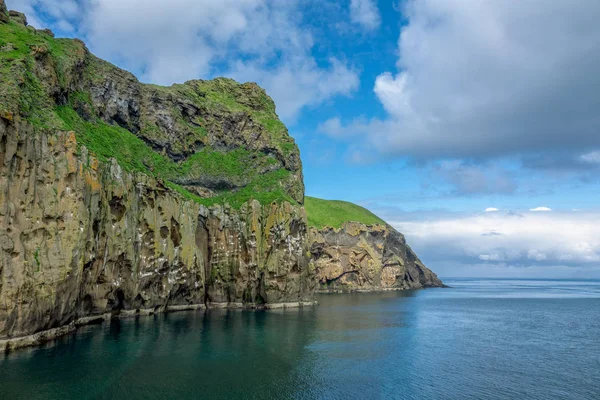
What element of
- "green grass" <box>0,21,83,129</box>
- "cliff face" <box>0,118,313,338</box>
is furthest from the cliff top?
"cliff face" <box>0,118,313,338</box>

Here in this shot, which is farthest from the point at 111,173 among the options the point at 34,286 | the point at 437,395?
the point at 437,395

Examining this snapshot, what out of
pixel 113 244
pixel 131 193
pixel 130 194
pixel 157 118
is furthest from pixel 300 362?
pixel 157 118

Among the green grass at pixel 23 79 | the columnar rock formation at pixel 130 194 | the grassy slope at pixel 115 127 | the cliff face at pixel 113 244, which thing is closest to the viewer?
the cliff face at pixel 113 244

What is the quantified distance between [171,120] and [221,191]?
82.6 ft

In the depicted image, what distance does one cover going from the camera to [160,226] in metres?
A: 88.3

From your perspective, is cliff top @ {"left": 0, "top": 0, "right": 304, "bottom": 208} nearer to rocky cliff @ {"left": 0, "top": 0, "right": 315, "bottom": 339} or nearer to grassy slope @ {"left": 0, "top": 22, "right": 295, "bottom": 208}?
grassy slope @ {"left": 0, "top": 22, "right": 295, "bottom": 208}

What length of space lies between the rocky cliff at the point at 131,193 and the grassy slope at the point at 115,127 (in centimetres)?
37

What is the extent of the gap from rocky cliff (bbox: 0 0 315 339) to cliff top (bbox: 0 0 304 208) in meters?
0.38

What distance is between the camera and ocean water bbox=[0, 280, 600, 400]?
127 ft

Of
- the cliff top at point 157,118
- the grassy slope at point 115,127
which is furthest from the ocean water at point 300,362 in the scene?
the grassy slope at point 115,127

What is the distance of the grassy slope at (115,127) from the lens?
5753 centimetres

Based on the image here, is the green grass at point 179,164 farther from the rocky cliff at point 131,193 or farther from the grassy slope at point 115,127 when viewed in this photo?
the rocky cliff at point 131,193

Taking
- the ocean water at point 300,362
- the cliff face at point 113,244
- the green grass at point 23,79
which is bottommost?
the ocean water at point 300,362

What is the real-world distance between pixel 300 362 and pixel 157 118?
89.3 meters
